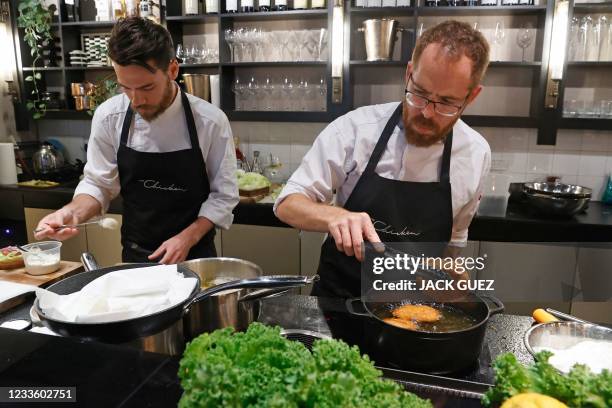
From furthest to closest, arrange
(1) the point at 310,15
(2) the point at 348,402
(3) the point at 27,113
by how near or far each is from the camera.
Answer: (3) the point at 27,113, (1) the point at 310,15, (2) the point at 348,402

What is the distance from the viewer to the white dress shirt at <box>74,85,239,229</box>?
7.42ft

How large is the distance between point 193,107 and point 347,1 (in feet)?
5.66

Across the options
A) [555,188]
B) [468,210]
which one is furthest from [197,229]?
[555,188]

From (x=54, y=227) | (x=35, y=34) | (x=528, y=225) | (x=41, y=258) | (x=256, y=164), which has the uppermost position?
(x=35, y=34)

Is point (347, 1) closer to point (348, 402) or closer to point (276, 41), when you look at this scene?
point (276, 41)

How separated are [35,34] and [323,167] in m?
3.67

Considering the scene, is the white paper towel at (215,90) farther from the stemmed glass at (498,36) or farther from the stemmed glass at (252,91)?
the stemmed glass at (498,36)

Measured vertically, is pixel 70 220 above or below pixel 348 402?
below

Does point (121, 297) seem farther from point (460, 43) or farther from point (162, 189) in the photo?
point (162, 189)

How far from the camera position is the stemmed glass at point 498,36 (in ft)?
11.2

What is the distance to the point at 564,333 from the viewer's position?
1.08m

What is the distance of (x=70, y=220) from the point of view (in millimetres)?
1939

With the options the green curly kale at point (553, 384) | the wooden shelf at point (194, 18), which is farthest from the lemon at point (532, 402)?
the wooden shelf at point (194, 18)

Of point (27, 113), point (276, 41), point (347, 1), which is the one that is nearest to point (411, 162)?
point (347, 1)
